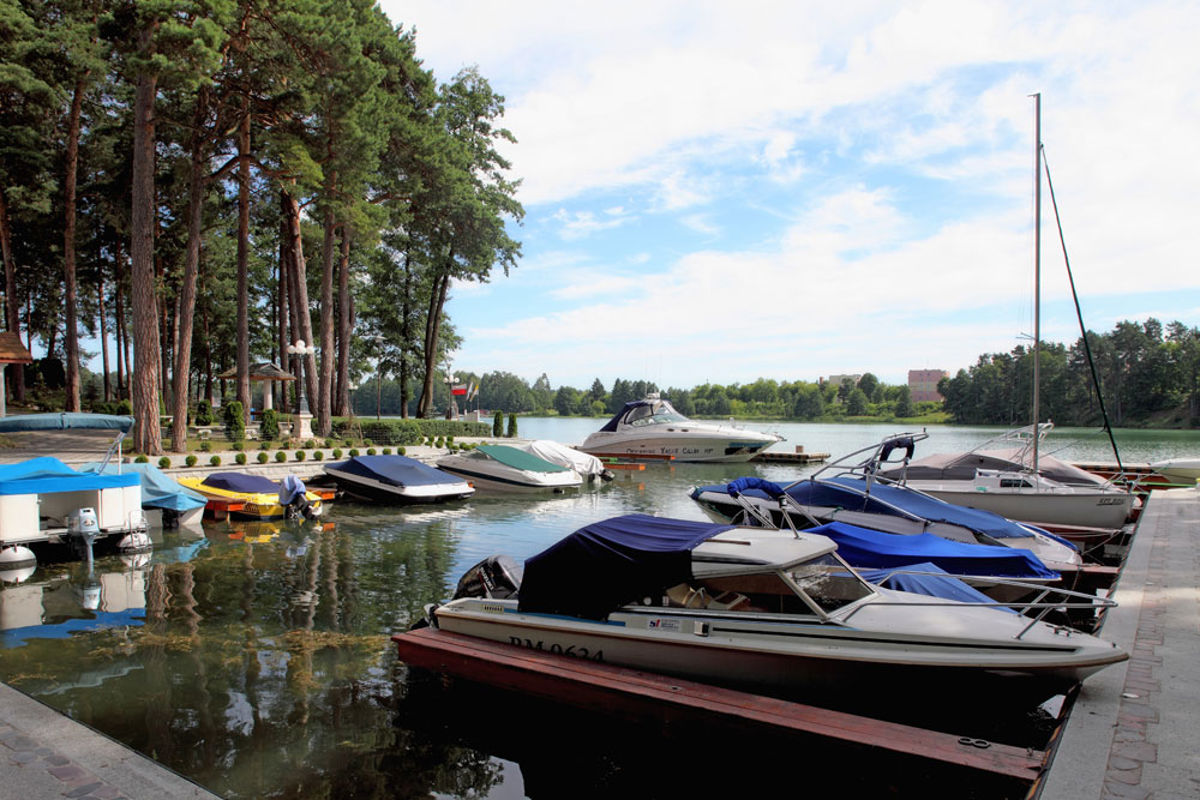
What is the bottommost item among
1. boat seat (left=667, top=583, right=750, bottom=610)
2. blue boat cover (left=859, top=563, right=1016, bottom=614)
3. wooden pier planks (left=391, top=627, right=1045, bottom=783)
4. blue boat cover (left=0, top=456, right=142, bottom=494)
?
wooden pier planks (left=391, top=627, right=1045, bottom=783)

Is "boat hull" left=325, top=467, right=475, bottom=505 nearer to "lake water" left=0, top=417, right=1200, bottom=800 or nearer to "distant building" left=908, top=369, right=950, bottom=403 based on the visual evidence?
"lake water" left=0, top=417, right=1200, bottom=800

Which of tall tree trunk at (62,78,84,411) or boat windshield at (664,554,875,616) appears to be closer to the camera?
boat windshield at (664,554,875,616)

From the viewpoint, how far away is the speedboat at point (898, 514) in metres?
11.8

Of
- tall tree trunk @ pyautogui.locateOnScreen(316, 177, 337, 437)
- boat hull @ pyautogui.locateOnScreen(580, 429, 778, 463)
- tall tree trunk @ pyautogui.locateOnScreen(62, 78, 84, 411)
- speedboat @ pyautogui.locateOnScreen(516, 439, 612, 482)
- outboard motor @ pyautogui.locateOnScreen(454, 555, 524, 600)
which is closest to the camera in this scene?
outboard motor @ pyautogui.locateOnScreen(454, 555, 524, 600)

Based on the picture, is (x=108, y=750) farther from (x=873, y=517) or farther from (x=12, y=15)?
(x=12, y=15)

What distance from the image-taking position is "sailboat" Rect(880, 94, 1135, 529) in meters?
16.1

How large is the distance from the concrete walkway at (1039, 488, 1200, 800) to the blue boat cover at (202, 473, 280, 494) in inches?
692

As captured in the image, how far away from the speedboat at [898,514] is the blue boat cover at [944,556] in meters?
1.42

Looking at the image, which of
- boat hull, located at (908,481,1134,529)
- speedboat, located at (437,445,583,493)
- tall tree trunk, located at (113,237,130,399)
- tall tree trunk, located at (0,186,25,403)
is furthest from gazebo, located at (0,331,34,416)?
boat hull, located at (908,481,1134,529)

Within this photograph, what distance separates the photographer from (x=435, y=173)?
103 ft

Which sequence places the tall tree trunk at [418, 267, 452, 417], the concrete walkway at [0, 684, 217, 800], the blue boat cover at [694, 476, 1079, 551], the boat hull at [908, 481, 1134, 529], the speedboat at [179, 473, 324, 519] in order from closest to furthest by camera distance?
the concrete walkway at [0, 684, 217, 800], the blue boat cover at [694, 476, 1079, 551], the boat hull at [908, 481, 1134, 529], the speedboat at [179, 473, 324, 519], the tall tree trunk at [418, 267, 452, 417]

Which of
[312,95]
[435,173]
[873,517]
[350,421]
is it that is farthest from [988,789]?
[435,173]

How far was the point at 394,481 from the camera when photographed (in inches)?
794

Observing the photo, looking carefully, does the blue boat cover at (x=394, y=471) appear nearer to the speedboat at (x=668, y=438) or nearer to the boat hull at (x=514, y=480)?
the boat hull at (x=514, y=480)
